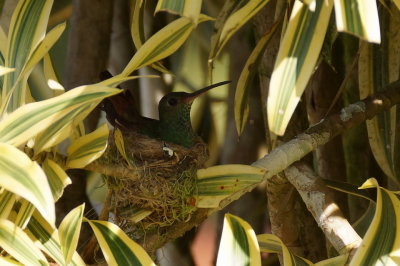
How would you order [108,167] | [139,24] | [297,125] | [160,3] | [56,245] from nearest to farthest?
[160,3], [56,245], [108,167], [139,24], [297,125]

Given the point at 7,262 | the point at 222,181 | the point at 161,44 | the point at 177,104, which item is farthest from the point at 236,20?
the point at 177,104

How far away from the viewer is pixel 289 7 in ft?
4.77

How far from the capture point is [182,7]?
1.10m

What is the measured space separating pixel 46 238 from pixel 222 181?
347 millimetres

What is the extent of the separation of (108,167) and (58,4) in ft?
6.35

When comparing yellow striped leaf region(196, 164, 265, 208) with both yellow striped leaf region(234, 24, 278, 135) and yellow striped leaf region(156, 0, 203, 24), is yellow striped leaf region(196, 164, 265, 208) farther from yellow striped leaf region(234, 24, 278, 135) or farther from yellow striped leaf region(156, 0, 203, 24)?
yellow striped leaf region(156, 0, 203, 24)

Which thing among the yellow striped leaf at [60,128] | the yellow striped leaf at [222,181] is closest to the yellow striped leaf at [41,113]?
the yellow striped leaf at [60,128]

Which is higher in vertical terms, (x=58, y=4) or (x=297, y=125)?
(x=58, y=4)

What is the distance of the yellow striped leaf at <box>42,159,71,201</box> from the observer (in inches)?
48.4

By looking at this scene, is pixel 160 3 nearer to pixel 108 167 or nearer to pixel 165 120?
pixel 108 167

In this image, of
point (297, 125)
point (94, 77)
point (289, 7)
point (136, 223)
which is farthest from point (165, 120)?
point (289, 7)

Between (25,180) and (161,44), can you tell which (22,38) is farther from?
(25,180)

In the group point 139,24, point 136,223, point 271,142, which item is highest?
point 139,24

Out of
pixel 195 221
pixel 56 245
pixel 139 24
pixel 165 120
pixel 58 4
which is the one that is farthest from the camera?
pixel 58 4
